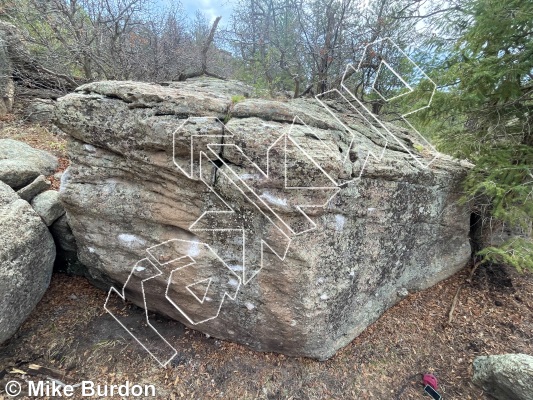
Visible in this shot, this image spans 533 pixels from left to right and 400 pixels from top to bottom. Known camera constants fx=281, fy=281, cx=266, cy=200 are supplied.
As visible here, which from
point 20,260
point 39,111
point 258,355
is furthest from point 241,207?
point 39,111

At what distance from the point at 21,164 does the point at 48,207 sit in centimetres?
93

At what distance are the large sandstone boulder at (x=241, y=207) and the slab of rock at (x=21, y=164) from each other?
1300 millimetres

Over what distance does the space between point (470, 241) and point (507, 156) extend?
181cm

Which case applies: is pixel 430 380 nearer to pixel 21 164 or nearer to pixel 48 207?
pixel 48 207

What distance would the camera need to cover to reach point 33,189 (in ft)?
12.6

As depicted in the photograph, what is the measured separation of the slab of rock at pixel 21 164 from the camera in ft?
12.4

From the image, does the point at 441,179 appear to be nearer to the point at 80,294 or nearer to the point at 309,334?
the point at 309,334

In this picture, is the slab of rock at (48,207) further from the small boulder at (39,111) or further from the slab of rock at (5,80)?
the slab of rock at (5,80)

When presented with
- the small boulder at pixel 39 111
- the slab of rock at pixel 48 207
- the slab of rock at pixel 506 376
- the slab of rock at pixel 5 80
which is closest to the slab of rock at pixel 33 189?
the slab of rock at pixel 48 207

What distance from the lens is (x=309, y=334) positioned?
3.06 metres

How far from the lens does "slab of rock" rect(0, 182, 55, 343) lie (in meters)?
2.97

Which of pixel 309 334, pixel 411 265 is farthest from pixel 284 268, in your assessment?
pixel 411 265

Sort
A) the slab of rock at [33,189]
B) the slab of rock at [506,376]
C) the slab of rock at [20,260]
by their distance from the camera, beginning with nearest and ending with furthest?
the slab of rock at [506,376] < the slab of rock at [20,260] < the slab of rock at [33,189]

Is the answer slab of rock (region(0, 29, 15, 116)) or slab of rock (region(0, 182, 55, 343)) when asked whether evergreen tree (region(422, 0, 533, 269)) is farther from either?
slab of rock (region(0, 29, 15, 116))
